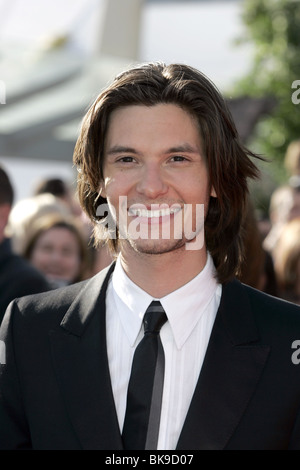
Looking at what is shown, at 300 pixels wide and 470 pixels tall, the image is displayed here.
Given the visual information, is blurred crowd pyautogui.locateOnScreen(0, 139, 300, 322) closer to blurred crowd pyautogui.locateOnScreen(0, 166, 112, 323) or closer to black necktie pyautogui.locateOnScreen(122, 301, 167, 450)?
Answer: blurred crowd pyautogui.locateOnScreen(0, 166, 112, 323)

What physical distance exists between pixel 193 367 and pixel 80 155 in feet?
2.56

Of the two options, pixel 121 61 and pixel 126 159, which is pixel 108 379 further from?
pixel 121 61

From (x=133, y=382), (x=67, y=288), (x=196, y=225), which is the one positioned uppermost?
(x=196, y=225)

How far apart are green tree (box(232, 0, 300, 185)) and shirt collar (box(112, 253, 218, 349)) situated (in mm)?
16635

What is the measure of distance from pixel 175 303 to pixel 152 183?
0.34 metres

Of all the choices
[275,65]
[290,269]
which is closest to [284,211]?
[290,269]

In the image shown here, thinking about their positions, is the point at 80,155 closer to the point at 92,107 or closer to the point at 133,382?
the point at 92,107

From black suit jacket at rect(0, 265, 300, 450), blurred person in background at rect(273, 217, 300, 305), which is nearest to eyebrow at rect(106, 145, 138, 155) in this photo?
black suit jacket at rect(0, 265, 300, 450)

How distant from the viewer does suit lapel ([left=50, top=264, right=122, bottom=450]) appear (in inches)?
94.7

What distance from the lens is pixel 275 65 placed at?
66.1 ft

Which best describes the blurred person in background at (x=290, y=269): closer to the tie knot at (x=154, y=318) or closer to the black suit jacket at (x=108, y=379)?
the black suit jacket at (x=108, y=379)

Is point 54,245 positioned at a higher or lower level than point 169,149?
lower

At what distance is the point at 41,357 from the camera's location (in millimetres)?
2547

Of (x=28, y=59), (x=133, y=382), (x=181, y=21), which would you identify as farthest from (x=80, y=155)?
(x=181, y=21)
